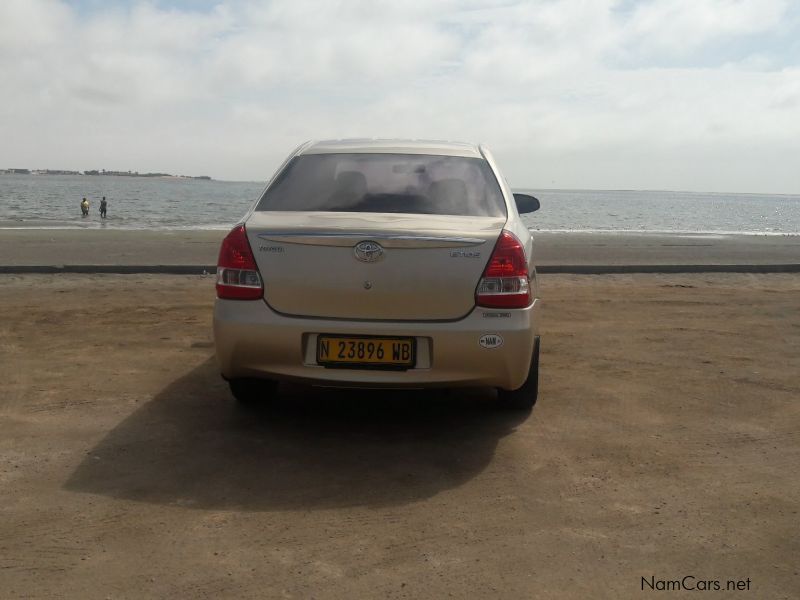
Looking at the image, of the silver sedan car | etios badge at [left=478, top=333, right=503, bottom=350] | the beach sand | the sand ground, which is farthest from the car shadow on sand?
the beach sand

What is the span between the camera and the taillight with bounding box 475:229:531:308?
4.38m

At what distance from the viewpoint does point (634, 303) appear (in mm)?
10320

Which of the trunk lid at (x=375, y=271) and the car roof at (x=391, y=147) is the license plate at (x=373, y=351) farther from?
the car roof at (x=391, y=147)

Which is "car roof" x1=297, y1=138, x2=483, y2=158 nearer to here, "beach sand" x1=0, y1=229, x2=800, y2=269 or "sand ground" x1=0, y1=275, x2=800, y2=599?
"sand ground" x1=0, y1=275, x2=800, y2=599

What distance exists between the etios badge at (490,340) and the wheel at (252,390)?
1.55 m

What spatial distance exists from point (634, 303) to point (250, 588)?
8.24 m

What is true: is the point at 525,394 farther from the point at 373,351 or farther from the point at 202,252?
the point at 202,252

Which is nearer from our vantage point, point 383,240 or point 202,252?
point 383,240

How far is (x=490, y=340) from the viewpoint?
4359 millimetres

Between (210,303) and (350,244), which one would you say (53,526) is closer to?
(350,244)

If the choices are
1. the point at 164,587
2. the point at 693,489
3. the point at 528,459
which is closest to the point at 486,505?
the point at 528,459

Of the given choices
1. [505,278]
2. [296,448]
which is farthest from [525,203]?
[296,448]

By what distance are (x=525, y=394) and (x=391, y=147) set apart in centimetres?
186

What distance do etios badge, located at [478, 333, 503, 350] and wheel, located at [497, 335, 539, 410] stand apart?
0.84 m
